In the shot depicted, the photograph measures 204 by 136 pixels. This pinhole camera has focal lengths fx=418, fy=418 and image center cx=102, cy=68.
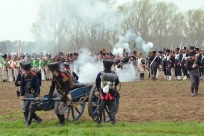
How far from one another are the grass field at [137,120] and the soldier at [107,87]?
0.44 metres

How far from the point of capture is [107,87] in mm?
9883

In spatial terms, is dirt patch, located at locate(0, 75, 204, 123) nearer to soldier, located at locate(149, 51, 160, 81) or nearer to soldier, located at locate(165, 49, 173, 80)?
soldier, located at locate(149, 51, 160, 81)

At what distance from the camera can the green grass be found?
891cm

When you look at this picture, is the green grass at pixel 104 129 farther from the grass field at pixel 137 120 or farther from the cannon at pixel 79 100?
the cannon at pixel 79 100

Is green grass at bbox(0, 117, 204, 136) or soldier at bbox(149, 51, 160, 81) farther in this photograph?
soldier at bbox(149, 51, 160, 81)

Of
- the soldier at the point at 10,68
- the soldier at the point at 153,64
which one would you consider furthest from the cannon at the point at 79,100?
the soldier at the point at 10,68

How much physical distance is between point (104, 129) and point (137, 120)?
185 cm

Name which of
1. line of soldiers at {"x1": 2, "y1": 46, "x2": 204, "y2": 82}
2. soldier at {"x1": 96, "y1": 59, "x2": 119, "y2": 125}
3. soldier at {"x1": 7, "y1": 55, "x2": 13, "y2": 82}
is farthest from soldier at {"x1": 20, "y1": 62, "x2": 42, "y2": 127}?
soldier at {"x1": 7, "y1": 55, "x2": 13, "y2": 82}

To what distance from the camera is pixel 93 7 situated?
2872 cm

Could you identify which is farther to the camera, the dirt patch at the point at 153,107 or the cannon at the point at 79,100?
the dirt patch at the point at 153,107

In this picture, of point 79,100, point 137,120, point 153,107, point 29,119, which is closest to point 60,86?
point 79,100

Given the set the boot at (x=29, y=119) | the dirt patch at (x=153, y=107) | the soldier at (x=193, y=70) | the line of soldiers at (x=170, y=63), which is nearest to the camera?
the boot at (x=29, y=119)

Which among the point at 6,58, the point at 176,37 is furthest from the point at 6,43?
the point at 6,58

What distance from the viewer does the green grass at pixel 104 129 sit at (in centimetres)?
891
